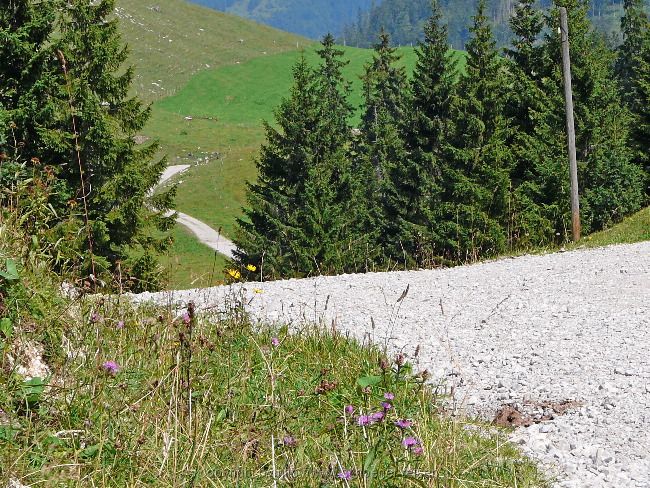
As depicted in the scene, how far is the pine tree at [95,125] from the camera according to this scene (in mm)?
21422

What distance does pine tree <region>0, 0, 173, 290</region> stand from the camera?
2142cm

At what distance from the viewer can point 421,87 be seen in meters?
38.4

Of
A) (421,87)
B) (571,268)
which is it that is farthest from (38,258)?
(421,87)

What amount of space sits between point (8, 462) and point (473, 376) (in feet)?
14.6

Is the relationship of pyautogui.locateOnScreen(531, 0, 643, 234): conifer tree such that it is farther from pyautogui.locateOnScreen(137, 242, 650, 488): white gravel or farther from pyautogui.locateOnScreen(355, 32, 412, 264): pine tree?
pyautogui.locateOnScreen(137, 242, 650, 488): white gravel

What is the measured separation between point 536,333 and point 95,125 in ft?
62.3

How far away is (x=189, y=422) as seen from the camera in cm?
378

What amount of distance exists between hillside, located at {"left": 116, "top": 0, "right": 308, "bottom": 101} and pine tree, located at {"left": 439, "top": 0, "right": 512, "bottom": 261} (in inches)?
3459

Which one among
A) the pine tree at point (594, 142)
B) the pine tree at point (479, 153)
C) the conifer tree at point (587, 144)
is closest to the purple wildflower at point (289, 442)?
the pine tree at point (594, 142)

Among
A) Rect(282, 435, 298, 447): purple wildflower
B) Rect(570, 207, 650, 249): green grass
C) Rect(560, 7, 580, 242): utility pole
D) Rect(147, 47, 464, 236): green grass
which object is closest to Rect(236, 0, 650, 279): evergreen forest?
Rect(560, 7, 580, 242): utility pole

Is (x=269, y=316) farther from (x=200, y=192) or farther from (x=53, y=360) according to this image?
(x=200, y=192)

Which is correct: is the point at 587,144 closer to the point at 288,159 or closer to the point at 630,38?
the point at 288,159

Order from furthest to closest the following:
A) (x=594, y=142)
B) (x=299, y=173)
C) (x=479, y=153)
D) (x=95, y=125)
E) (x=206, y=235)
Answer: (x=206, y=235)
(x=299, y=173)
(x=479, y=153)
(x=594, y=142)
(x=95, y=125)

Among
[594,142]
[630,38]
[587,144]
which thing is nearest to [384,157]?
[587,144]
